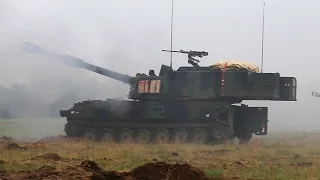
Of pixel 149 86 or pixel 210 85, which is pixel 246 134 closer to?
pixel 210 85

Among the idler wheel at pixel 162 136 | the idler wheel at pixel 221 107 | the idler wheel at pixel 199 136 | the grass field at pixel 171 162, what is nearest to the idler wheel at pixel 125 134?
the idler wheel at pixel 162 136

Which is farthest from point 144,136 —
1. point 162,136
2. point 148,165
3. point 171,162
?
point 148,165

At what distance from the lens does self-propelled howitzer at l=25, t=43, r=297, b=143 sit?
2469 cm

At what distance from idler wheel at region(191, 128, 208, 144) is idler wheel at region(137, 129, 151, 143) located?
1.96 m

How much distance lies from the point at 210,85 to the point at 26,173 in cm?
1475

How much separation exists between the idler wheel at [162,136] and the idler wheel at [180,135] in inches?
12.3

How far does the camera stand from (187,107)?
82.7 ft

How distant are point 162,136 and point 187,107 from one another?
172 centimetres

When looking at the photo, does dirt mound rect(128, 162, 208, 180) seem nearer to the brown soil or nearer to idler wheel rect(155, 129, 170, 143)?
the brown soil

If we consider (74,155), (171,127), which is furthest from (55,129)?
(74,155)

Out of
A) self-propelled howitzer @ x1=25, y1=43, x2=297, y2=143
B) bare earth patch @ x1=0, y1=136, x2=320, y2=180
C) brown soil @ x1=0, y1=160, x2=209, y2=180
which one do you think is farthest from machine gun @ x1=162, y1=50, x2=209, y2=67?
brown soil @ x1=0, y1=160, x2=209, y2=180

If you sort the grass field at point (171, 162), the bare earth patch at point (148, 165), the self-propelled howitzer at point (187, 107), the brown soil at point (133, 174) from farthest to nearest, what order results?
1. the self-propelled howitzer at point (187, 107)
2. the grass field at point (171, 162)
3. the bare earth patch at point (148, 165)
4. the brown soil at point (133, 174)

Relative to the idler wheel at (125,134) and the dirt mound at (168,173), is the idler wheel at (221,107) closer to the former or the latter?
the idler wheel at (125,134)

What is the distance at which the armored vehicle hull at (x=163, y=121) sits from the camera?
2497 cm
